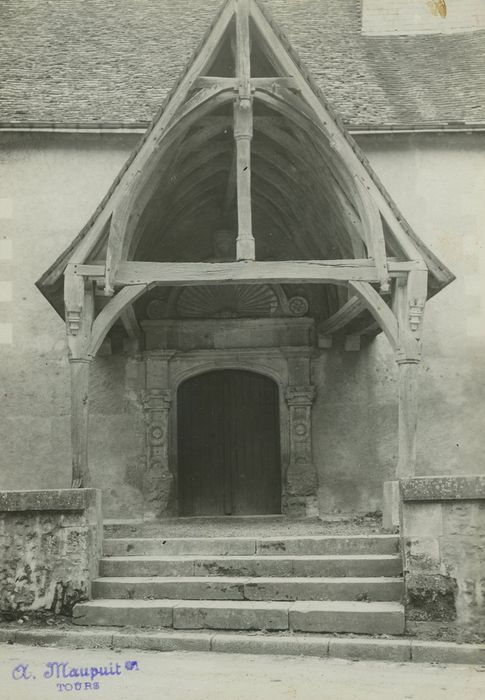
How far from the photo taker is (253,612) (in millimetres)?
6344

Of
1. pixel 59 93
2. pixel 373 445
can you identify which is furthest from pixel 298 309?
pixel 59 93

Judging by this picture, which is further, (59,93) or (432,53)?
(432,53)

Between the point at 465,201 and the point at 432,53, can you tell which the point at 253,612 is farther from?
the point at 432,53

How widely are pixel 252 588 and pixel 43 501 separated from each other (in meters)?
1.76

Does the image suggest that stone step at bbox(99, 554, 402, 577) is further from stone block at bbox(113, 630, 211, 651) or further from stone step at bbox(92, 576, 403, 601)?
stone block at bbox(113, 630, 211, 651)

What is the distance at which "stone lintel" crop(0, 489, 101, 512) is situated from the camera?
6.74m

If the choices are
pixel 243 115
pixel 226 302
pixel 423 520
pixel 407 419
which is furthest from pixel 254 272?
pixel 226 302

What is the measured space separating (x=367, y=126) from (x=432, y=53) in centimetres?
283

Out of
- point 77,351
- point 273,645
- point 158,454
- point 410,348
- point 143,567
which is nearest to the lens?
point 273,645

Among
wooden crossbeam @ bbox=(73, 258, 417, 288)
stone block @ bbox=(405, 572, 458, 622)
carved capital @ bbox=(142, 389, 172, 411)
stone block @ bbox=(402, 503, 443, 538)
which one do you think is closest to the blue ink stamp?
Answer: stone block @ bbox=(405, 572, 458, 622)

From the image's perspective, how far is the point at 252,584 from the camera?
6691 millimetres

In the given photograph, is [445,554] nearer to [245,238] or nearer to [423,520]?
[423,520]

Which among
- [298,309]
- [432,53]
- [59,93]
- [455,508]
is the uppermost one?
[432,53]

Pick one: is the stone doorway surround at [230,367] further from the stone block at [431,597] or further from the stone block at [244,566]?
the stone block at [431,597]
